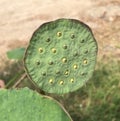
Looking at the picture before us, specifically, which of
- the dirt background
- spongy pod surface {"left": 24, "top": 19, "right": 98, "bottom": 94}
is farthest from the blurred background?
spongy pod surface {"left": 24, "top": 19, "right": 98, "bottom": 94}

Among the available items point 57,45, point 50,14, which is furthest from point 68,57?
point 50,14

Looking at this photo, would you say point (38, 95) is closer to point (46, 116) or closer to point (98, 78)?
point (46, 116)

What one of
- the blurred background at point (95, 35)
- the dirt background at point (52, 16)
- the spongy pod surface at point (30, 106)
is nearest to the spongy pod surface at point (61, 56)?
the spongy pod surface at point (30, 106)

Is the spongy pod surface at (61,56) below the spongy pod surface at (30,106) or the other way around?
the other way around

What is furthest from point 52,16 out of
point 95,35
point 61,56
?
point 61,56

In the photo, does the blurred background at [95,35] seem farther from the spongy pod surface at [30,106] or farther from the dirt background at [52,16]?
the spongy pod surface at [30,106]

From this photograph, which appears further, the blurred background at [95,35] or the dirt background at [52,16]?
the dirt background at [52,16]
